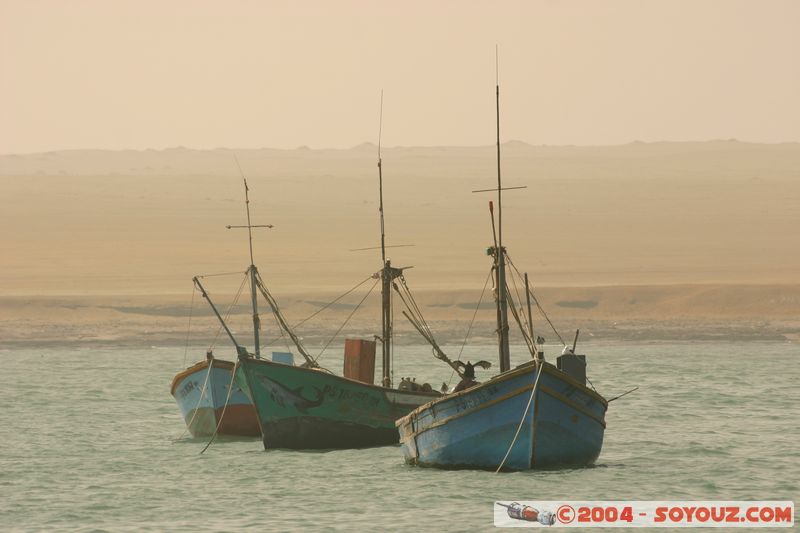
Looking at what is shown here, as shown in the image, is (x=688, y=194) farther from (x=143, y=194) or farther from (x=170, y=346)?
(x=170, y=346)

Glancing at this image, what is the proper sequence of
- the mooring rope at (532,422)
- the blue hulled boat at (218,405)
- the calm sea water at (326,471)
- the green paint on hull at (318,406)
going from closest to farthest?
the calm sea water at (326,471) < the mooring rope at (532,422) < the green paint on hull at (318,406) < the blue hulled boat at (218,405)

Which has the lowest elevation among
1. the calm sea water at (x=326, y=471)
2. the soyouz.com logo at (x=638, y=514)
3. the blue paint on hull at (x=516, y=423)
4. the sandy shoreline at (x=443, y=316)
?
the sandy shoreline at (x=443, y=316)

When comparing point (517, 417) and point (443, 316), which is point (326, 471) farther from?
point (443, 316)

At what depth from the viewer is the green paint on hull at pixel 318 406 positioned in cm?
3622

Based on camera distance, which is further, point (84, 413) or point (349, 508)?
point (84, 413)

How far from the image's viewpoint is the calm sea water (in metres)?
28.1

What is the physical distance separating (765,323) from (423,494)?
5240 centimetres

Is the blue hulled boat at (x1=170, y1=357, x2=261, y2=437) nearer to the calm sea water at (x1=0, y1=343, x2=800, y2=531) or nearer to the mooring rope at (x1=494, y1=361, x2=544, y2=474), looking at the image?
the calm sea water at (x1=0, y1=343, x2=800, y2=531)

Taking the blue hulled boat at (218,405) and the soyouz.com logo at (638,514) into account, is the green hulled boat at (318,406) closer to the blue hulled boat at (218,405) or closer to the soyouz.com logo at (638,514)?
the blue hulled boat at (218,405)

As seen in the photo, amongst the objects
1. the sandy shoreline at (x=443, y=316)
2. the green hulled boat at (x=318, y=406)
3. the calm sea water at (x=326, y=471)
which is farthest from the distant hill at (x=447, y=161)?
the green hulled boat at (x=318, y=406)

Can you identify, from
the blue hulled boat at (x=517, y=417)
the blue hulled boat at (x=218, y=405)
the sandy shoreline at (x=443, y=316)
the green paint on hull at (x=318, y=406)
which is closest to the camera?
the blue hulled boat at (x=517, y=417)

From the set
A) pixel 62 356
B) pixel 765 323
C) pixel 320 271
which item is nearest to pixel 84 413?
pixel 62 356

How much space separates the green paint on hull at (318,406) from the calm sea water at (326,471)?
51cm

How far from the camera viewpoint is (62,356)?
7244 centimetres
